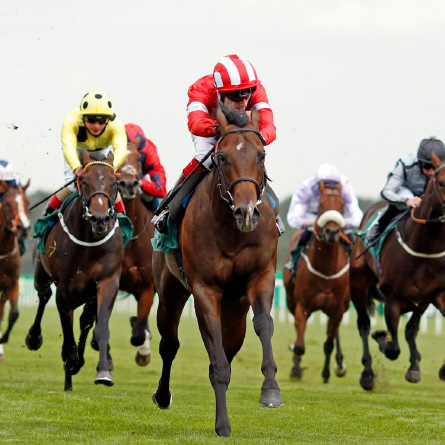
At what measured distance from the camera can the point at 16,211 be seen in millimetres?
14633

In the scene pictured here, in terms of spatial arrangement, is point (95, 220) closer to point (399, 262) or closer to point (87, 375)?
point (399, 262)

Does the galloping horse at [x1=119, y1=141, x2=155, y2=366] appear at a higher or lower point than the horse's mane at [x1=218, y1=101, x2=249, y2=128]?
lower

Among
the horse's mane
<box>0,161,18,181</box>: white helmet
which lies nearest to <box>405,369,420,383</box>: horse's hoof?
the horse's mane

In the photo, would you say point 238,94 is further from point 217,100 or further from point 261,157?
point 261,157

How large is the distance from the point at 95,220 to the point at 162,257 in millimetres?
1236

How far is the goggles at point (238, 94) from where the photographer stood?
7.23m

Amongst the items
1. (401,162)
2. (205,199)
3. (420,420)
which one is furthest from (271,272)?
(401,162)

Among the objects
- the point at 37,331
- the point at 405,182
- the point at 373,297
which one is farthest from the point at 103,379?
the point at 373,297

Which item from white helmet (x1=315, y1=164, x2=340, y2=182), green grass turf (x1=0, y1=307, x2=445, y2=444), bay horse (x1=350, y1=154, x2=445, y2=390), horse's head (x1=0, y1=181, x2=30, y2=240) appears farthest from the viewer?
horse's head (x1=0, y1=181, x2=30, y2=240)

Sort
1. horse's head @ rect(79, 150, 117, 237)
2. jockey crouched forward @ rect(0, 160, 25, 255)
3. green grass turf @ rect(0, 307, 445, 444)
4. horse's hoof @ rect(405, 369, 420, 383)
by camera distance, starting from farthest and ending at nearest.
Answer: jockey crouched forward @ rect(0, 160, 25, 255) → horse's hoof @ rect(405, 369, 420, 383) → horse's head @ rect(79, 150, 117, 237) → green grass turf @ rect(0, 307, 445, 444)

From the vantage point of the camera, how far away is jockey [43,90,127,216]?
10125 millimetres

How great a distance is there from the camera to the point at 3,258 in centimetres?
1427

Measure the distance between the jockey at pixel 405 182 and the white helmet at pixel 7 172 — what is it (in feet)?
20.6

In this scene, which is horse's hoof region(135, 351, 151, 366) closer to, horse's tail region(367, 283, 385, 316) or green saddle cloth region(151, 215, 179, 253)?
horse's tail region(367, 283, 385, 316)
